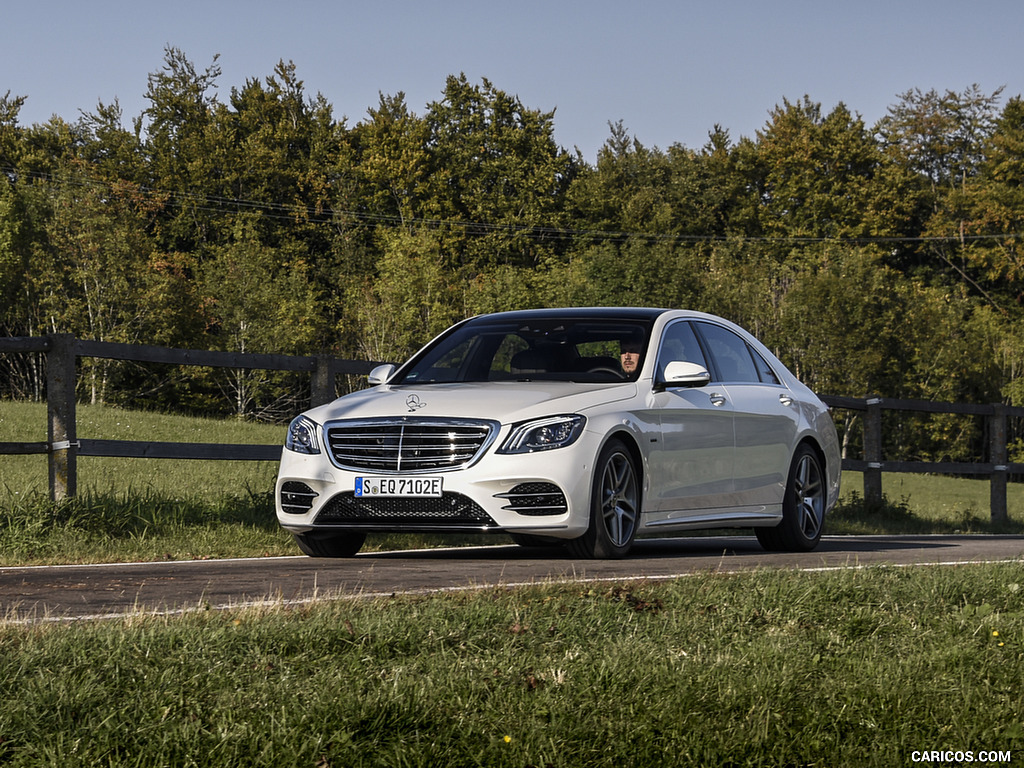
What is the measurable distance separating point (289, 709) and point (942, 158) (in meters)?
70.7

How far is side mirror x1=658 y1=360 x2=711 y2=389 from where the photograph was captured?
9523mm

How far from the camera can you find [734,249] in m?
69.6

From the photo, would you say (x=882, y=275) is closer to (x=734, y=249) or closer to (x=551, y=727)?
(x=734, y=249)

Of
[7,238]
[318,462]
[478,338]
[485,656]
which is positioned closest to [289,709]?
[485,656]

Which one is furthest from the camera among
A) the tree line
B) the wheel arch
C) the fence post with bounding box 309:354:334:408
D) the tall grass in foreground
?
the tree line

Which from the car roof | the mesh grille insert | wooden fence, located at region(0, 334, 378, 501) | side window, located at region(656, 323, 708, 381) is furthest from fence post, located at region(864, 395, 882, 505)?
the mesh grille insert

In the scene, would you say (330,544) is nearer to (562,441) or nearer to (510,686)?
(562,441)

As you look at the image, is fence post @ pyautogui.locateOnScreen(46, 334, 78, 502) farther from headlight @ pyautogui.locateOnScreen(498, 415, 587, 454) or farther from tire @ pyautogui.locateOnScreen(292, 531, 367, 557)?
headlight @ pyautogui.locateOnScreen(498, 415, 587, 454)

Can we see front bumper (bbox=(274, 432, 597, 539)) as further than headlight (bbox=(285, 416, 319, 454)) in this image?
No

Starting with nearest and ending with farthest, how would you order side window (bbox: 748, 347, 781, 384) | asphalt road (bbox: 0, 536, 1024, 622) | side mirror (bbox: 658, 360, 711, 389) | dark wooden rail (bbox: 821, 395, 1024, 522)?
asphalt road (bbox: 0, 536, 1024, 622) → side mirror (bbox: 658, 360, 711, 389) → side window (bbox: 748, 347, 781, 384) → dark wooden rail (bbox: 821, 395, 1024, 522)

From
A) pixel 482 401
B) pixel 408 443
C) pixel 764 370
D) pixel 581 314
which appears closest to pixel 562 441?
pixel 482 401

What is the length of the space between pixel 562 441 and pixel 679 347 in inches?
77.5

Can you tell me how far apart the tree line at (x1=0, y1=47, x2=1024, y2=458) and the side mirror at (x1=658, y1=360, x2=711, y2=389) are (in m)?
52.0

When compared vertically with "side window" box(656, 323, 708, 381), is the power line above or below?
above
